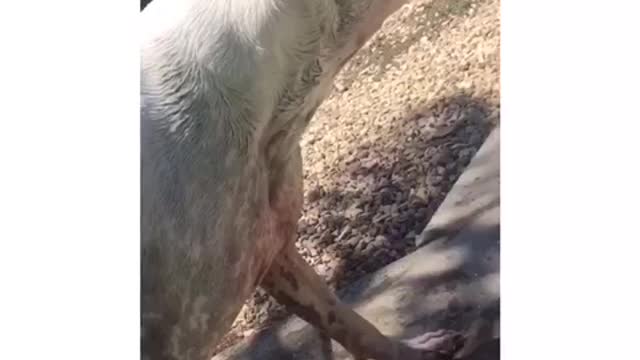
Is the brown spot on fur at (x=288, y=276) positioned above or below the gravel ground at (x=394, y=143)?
below

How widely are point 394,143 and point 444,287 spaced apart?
0.69ft

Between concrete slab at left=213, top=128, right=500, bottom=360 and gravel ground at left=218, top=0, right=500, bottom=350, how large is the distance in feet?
0.06

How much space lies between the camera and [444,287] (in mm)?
1603

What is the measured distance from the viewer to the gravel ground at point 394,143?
1.60 metres

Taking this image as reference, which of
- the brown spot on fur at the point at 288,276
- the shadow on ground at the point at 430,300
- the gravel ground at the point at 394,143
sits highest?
the gravel ground at the point at 394,143

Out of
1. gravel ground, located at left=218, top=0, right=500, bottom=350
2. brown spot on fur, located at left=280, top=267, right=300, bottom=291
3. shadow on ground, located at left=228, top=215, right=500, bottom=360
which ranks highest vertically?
gravel ground, located at left=218, top=0, right=500, bottom=350

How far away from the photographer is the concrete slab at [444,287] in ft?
5.23

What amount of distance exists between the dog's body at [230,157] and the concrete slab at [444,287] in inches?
1.1

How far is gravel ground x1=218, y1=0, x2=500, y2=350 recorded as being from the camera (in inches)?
63.0

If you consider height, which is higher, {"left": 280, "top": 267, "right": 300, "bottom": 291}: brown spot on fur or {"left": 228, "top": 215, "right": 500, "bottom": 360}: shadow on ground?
{"left": 280, "top": 267, "right": 300, "bottom": 291}: brown spot on fur
